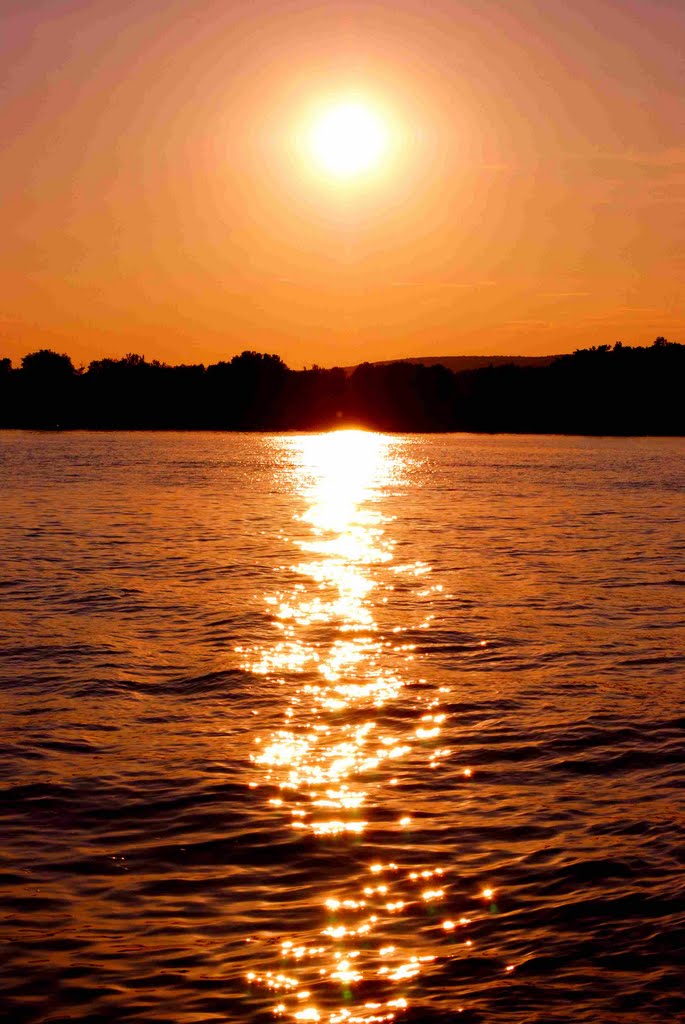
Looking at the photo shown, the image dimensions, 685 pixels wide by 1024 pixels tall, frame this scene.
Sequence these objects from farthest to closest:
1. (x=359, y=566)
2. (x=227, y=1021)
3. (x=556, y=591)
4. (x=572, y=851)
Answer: (x=359, y=566), (x=556, y=591), (x=572, y=851), (x=227, y=1021)

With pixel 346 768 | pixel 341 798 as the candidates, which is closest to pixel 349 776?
pixel 346 768

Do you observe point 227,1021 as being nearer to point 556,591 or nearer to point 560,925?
point 560,925

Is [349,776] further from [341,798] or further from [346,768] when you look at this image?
[341,798]

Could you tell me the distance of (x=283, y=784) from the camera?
13.6 meters

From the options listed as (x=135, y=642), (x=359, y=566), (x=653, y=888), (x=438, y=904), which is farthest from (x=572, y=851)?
(x=359, y=566)

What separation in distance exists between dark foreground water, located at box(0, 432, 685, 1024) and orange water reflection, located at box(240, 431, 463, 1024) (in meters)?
0.04

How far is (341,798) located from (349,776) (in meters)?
0.79

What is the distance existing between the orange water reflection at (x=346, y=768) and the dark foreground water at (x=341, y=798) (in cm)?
4

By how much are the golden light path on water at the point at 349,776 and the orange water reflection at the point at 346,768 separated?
16 millimetres

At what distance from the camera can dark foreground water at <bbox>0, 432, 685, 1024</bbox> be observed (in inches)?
359

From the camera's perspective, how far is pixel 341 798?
43.1 ft

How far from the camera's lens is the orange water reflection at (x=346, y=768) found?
9.08 m

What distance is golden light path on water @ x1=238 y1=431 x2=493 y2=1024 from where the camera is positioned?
9.08 metres

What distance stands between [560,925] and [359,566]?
25677mm
